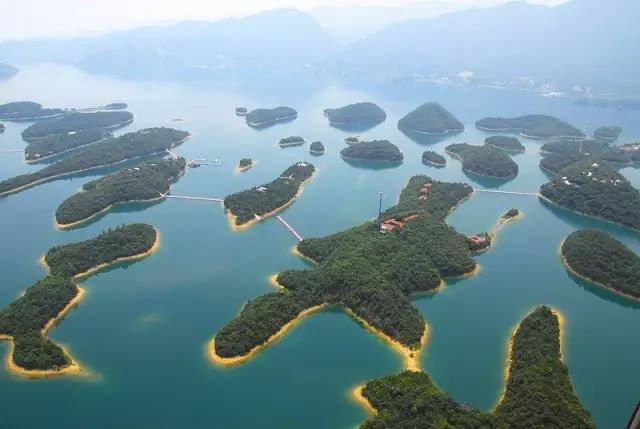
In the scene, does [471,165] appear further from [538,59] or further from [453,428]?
[538,59]

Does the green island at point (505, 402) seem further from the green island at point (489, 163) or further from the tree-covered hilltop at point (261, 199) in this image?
the green island at point (489, 163)

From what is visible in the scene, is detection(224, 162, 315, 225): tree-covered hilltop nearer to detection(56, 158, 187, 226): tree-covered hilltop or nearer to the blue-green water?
the blue-green water

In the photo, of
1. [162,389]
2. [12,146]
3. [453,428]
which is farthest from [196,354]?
[12,146]

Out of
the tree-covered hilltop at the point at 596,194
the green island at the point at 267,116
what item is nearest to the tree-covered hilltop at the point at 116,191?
the green island at the point at 267,116

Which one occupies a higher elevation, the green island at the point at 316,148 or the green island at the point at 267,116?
the green island at the point at 316,148

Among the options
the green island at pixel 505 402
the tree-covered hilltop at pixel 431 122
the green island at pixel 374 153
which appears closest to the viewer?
the green island at pixel 505 402

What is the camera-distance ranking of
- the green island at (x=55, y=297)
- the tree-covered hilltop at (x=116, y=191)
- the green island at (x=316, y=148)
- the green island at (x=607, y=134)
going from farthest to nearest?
1. the green island at (x=607, y=134)
2. the green island at (x=316, y=148)
3. the tree-covered hilltop at (x=116, y=191)
4. the green island at (x=55, y=297)
